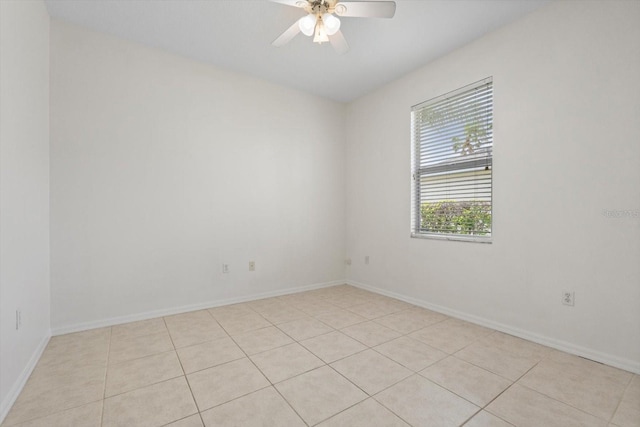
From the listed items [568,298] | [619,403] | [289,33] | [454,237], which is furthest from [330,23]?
[619,403]

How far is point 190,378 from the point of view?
1.78m

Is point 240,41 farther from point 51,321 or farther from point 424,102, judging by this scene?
point 51,321

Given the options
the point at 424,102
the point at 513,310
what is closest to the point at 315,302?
the point at 513,310

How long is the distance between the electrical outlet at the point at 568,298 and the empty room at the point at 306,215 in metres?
0.02

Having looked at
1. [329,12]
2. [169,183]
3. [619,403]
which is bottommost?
[619,403]

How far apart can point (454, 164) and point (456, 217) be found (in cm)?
54

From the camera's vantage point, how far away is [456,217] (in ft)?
9.64

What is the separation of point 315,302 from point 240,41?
9.26ft

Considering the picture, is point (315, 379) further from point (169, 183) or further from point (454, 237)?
point (169, 183)

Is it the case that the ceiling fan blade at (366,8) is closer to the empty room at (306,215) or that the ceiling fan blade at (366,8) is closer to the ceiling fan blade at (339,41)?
the empty room at (306,215)

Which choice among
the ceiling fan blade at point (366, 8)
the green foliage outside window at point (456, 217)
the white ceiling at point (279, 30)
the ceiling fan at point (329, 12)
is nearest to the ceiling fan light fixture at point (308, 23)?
the ceiling fan at point (329, 12)

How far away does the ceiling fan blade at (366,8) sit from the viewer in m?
1.82

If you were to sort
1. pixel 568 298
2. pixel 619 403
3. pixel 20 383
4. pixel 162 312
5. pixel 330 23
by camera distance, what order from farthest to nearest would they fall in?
1. pixel 162 312
2. pixel 568 298
3. pixel 330 23
4. pixel 20 383
5. pixel 619 403

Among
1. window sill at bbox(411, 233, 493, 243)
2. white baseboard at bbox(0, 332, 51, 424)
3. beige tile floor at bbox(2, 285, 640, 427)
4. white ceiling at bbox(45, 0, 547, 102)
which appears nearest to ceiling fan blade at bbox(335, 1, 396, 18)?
white ceiling at bbox(45, 0, 547, 102)
